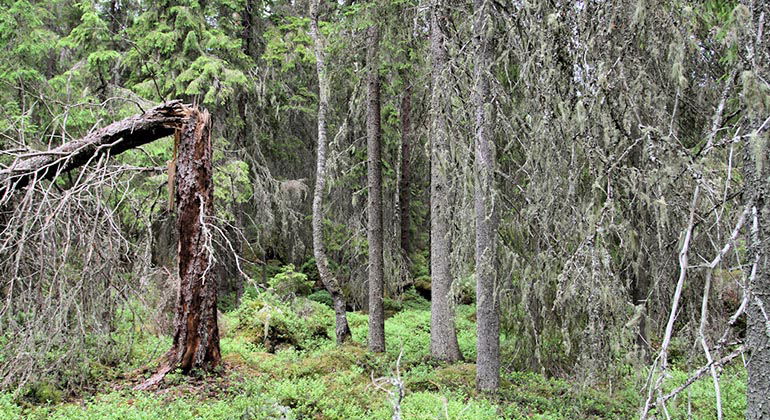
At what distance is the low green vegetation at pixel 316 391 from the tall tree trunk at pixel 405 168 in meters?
5.71

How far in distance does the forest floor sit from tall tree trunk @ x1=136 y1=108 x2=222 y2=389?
230mm

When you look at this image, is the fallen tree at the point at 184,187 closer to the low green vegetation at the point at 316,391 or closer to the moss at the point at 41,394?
the low green vegetation at the point at 316,391

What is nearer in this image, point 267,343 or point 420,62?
point 267,343

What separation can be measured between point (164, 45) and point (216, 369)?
955cm

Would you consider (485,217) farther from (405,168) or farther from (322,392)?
(405,168)

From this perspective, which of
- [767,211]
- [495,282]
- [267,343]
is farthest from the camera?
[267,343]

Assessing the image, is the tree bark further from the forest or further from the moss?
the moss

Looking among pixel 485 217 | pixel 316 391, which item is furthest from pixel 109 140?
pixel 485 217

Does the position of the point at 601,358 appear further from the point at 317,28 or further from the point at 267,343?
the point at 317,28

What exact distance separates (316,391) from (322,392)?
7 centimetres

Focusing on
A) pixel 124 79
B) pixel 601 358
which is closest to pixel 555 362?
pixel 601 358

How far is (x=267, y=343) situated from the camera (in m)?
9.74

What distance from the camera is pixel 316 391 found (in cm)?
607

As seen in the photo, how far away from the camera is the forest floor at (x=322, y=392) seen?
4.86m
